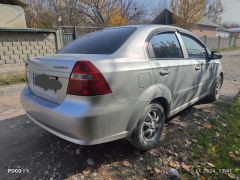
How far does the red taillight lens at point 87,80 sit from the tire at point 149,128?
743 mm

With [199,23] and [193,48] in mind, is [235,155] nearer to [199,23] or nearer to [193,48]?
[193,48]

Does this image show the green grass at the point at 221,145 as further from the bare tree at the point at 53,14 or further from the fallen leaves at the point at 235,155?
the bare tree at the point at 53,14

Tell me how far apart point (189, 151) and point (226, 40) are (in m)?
32.7

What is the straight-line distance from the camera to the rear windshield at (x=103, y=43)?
2614 mm

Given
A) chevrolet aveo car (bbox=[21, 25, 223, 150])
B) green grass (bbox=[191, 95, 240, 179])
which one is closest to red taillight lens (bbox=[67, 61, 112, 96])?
chevrolet aveo car (bbox=[21, 25, 223, 150])

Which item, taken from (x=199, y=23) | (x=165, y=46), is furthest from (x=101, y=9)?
(x=165, y=46)

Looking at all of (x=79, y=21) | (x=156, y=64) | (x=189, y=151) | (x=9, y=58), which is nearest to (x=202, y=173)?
(x=189, y=151)

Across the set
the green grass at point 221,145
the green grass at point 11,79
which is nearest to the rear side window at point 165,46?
the green grass at point 221,145

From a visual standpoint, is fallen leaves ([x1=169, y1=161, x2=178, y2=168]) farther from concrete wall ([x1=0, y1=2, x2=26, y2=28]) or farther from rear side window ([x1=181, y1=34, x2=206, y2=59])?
concrete wall ([x1=0, y1=2, x2=26, y2=28])

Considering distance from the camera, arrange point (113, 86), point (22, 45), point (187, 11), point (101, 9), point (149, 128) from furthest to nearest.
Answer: point (187, 11) < point (101, 9) < point (22, 45) < point (149, 128) < point (113, 86)

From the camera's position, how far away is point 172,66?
305 centimetres

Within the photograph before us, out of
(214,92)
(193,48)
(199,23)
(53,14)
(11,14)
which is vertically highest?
(53,14)

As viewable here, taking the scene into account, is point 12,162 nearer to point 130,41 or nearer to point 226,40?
point 130,41

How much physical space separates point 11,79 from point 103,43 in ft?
20.8
